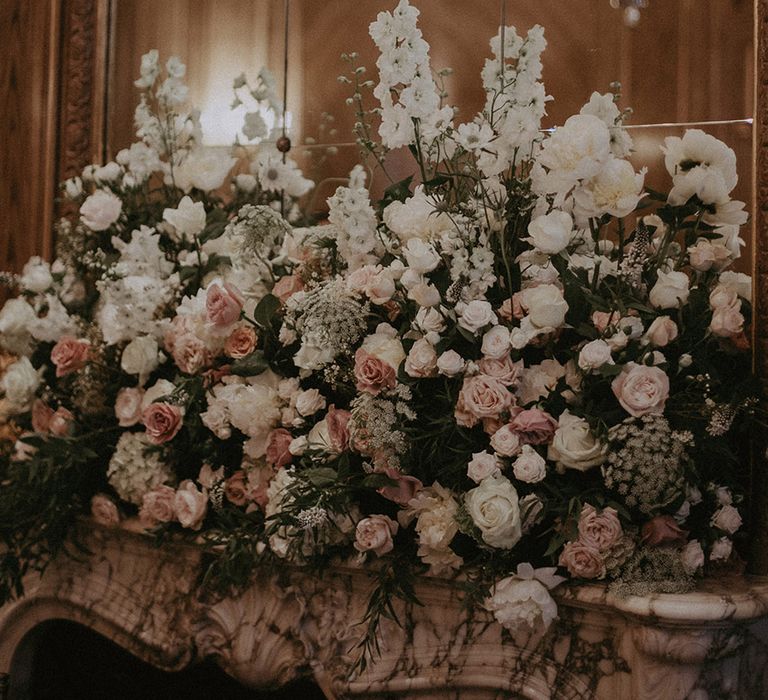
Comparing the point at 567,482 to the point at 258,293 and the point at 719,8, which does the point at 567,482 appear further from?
the point at 719,8

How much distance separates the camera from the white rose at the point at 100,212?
2.46m

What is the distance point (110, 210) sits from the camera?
247cm

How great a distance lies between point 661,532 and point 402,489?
1.51 ft

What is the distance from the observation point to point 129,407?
2.24 m

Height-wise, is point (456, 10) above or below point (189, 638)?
above

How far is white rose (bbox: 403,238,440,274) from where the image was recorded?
1698mm

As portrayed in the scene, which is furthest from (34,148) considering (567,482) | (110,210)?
(567,482)

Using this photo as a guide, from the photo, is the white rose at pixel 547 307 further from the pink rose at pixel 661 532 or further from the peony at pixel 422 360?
the pink rose at pixel 661 532

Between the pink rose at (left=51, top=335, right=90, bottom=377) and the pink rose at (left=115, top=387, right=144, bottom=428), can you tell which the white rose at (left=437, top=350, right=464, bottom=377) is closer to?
the pink rose at (left=115, top=387, right=144, bottom=428)

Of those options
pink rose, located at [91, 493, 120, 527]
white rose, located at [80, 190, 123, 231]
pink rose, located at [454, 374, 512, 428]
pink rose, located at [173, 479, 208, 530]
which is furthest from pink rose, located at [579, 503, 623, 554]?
white rose, located at [80, 190, 123, 231]

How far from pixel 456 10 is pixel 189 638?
1.69 meters

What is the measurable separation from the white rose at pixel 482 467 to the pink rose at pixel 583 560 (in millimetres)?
178

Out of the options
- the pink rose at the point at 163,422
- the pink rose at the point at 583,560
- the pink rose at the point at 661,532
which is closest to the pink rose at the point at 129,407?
the pink rose at the point at 163,422

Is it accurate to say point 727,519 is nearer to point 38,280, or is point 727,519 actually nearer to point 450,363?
point 450,363
